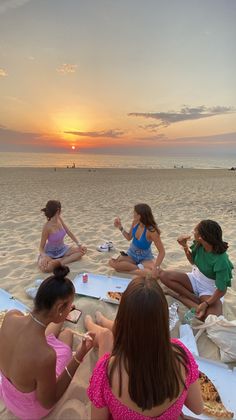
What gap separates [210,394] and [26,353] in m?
1.42

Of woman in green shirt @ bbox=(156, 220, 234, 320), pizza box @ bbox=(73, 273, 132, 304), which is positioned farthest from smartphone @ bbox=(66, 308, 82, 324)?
woman in green shirt @ bbox=(156, 220, 234, 320)

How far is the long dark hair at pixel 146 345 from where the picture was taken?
3.77 ft

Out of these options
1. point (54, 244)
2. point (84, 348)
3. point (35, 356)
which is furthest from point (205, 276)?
point (54, 244)

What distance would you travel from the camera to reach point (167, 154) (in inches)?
2608

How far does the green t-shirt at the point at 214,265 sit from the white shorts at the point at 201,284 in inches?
2.5

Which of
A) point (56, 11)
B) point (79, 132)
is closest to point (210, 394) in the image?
point (56, 11)

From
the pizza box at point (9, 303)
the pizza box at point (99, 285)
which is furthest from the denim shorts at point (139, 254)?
the pizza box at point (9, 303)

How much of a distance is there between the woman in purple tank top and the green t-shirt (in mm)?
2043

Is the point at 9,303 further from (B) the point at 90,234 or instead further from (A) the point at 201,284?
(B) the point at 90,234

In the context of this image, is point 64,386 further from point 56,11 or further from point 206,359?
point 56,11

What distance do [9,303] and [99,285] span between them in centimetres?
114

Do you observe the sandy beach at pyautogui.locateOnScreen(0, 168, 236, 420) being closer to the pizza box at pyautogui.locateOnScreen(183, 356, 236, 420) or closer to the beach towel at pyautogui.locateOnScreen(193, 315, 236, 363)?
the beach towel at pyautogui.locateOnScreen(193, 315, 236, 363)

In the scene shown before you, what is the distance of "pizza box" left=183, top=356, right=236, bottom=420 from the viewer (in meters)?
1.89

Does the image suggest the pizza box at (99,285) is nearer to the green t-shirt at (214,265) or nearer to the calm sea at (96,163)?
the green t-shirt at (214,265)
